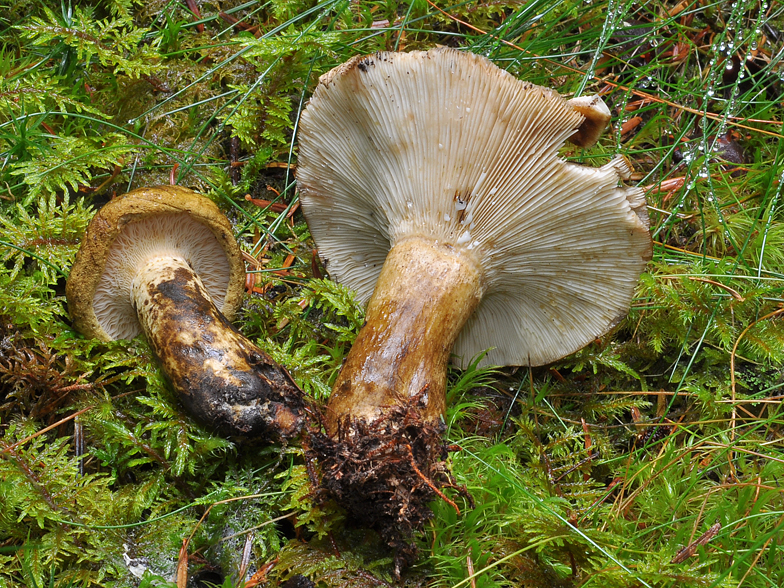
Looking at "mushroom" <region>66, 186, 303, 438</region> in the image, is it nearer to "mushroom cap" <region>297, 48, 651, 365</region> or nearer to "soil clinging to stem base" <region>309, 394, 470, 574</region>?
"soil clinging to stem base" <region>309, 394, 470, 574</region>

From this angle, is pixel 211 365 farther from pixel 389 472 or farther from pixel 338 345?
pixel 389 472

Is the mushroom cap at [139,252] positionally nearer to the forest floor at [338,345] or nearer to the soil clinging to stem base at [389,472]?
the forest floor at [338,345]

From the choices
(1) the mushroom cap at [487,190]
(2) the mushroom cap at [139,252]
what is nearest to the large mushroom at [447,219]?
(1) the mushroom cap at [487,190]

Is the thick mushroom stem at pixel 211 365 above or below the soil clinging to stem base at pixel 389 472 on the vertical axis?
above

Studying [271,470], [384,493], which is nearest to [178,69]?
[271,470]

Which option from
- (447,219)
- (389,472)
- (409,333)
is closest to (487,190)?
(447,219)

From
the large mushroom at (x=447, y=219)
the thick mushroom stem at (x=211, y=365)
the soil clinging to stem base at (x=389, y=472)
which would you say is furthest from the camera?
the thick mushroom stem at (x=211, y=365)
